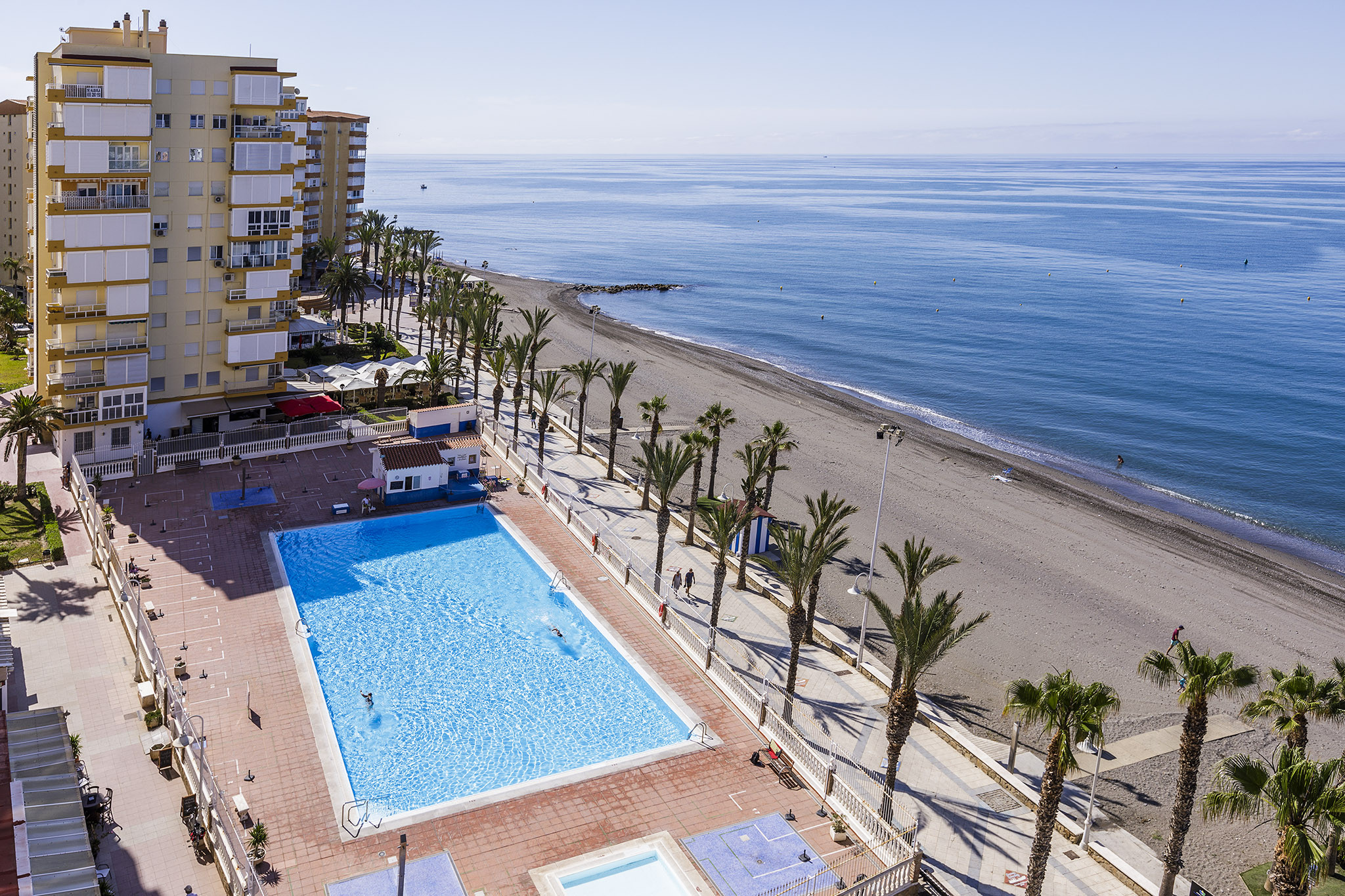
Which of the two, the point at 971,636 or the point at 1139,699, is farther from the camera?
the point at 971,636

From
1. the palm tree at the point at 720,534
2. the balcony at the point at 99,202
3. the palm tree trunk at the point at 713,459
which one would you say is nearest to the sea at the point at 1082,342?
the palm tree trunk at the point at 713,459

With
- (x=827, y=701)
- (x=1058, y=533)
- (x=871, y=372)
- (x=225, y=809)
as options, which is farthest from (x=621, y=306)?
(x=225, y=809)

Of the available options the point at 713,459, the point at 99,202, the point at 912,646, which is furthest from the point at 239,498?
the point at 912,646

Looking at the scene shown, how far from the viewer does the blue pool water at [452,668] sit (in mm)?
29406

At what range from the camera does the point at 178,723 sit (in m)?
27.3

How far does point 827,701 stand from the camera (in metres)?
34.9

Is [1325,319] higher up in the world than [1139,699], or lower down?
higher up

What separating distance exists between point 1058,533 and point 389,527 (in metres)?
38.6

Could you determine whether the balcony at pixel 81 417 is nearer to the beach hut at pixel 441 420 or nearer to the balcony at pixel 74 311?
the balcony at pixel 74 311

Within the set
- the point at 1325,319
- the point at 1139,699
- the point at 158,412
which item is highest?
the point at 1325,319

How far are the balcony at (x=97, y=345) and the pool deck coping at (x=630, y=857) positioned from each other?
36689mm

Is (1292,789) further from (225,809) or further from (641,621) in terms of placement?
(225,809)

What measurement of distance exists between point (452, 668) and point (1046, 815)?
20587 mm

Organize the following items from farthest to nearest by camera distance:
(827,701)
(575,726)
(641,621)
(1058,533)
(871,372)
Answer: (871,372) → (1058,533) → (641,621) → (827,701) → (575,726)
